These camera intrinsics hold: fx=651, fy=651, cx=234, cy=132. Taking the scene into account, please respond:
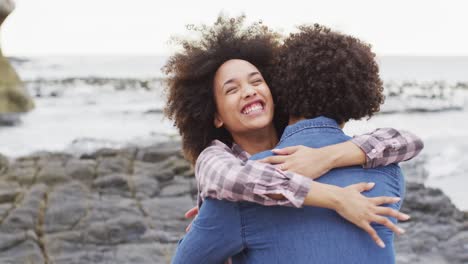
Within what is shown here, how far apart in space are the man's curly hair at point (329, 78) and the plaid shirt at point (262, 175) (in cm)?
12

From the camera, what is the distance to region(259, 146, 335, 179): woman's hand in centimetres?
183

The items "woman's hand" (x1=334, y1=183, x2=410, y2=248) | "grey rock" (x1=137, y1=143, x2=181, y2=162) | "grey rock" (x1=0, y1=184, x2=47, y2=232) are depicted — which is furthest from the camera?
"grey rock" (x1=137, y1=143, x2=181, y2=162)

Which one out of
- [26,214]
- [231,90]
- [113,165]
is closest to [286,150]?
[231,90]

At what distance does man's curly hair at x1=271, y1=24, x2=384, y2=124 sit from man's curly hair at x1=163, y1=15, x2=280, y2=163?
0.28 meters

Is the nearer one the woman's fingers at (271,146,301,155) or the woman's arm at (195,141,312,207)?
the woman's arm at (195,141,312,207)

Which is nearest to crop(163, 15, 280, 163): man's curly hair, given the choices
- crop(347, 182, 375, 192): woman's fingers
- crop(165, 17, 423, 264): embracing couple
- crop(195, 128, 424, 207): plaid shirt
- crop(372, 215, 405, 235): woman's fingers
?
crop(165, 17, 423, 264): embracing couple

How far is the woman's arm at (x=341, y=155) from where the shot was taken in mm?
1835

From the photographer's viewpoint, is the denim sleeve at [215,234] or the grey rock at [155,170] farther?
the grey rock at [155,170]

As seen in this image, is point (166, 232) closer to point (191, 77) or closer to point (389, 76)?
point (191, 77)

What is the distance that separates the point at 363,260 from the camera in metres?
1.75

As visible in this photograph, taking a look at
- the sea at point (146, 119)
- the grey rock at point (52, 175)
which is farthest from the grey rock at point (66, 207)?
the sea at point (146, 119)

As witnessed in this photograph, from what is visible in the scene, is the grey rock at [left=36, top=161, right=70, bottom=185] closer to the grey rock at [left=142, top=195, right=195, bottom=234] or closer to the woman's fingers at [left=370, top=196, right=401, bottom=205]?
the grey rock at [left=142, top=195, right=195, bottom=234]

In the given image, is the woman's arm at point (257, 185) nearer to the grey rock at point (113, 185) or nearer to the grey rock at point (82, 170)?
the grey rock at point (113, 185)

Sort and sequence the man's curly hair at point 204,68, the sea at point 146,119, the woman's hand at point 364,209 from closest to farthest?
the woman's hand at point 364,209
the man's curly hair at point 204,68
the sea at point 146,119
